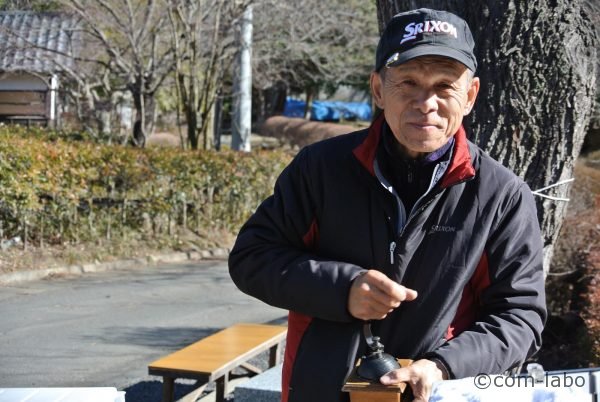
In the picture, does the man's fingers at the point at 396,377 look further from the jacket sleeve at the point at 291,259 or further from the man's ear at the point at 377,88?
the man's ear at the point at 377,88

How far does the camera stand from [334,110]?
1694 inches

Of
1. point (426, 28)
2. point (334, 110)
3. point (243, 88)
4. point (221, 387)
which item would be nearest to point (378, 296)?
point (426, 28)

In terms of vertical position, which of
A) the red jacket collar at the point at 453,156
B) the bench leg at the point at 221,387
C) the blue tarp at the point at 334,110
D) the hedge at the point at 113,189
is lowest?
the bench leg at the point at 221,387

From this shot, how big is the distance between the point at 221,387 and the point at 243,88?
12.5 m

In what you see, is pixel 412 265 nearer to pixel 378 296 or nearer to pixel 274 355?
pixel 378 296

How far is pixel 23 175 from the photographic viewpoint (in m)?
11.1

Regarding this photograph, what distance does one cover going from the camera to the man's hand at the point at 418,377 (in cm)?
210

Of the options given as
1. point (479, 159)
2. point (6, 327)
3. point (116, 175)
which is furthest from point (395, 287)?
point (116, 175)

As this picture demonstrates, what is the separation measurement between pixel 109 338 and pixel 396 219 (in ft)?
20.8

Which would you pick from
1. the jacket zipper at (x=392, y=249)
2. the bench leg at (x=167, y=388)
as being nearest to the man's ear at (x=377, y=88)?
the jacket zipper at (x=392, y=249)

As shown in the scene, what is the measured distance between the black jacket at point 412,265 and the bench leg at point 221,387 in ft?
12.0

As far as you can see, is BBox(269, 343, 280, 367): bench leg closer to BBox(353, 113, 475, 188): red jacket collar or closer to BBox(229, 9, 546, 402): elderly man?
BBox(229, 9, 546, 402): elderly man

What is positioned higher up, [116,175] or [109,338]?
[116,175]

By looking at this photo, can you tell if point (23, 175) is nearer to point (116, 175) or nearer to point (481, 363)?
point (116, 175)
